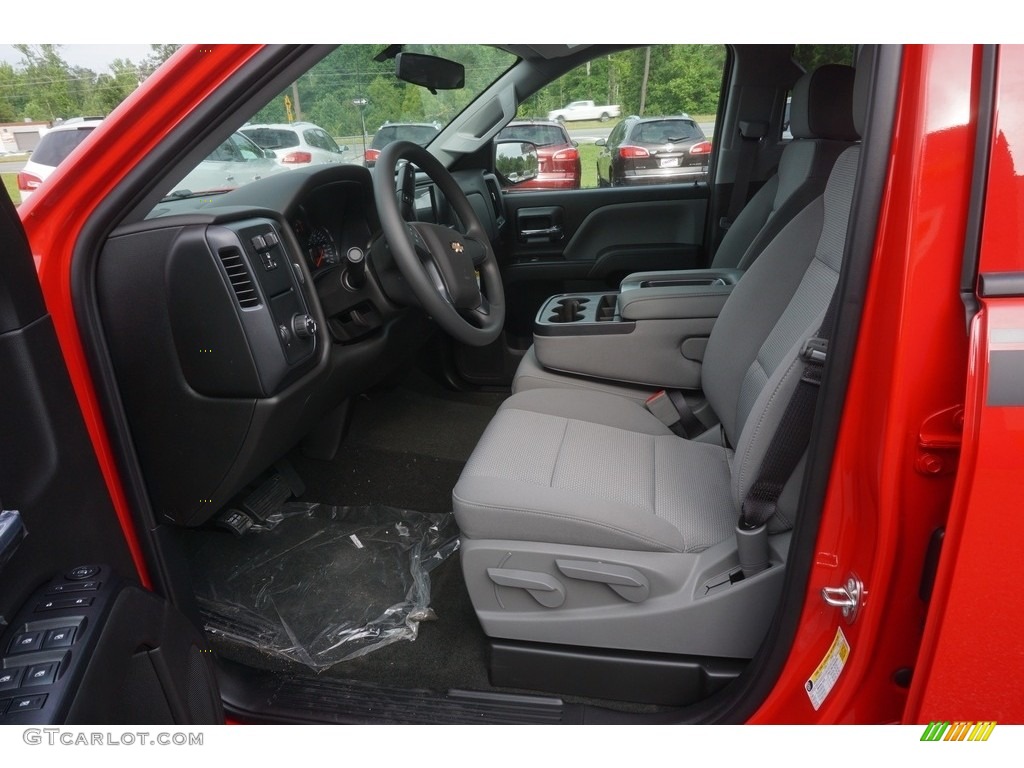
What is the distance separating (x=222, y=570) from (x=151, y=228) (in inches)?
38.0

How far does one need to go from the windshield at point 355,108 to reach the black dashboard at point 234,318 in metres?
0.09

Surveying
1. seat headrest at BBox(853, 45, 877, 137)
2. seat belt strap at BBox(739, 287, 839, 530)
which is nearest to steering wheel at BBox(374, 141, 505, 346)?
seat belt strap at BBox(739, 287, 839, 530)

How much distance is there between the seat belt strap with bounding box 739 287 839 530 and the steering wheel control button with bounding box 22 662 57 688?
971mm

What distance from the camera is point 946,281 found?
761 mm

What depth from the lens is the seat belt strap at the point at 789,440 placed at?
40.6 inches

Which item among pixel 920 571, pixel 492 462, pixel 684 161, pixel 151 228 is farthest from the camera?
pixel 684 161

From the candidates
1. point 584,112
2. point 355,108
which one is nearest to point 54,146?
point 355,108

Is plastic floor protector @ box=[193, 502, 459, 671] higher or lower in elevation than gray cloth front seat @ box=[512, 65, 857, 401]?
lower

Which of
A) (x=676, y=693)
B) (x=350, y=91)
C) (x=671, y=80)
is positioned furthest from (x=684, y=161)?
(x=676, y=693)

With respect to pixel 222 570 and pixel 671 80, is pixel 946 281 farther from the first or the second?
pixel 671 80

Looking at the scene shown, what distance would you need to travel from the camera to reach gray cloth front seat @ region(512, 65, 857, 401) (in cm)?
170

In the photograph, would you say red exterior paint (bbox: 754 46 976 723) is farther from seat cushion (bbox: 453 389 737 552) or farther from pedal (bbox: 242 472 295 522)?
pedal (bbox: 242 472 295 522)

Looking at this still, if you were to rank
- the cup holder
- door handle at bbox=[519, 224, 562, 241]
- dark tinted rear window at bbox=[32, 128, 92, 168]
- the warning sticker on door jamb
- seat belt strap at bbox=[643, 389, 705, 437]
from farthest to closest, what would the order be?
door handle at bbox=[519, 224, 562, 241]
the cup holder
seat belt strap at bbox=[643, 389, 705, 437]
dark tinted rear window at bbox=[32, 128, 92, 168]
the warning sticker on door jamb

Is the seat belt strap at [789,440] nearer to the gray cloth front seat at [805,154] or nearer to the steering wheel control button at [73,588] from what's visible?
the gray cloth front seat at [805,154]
